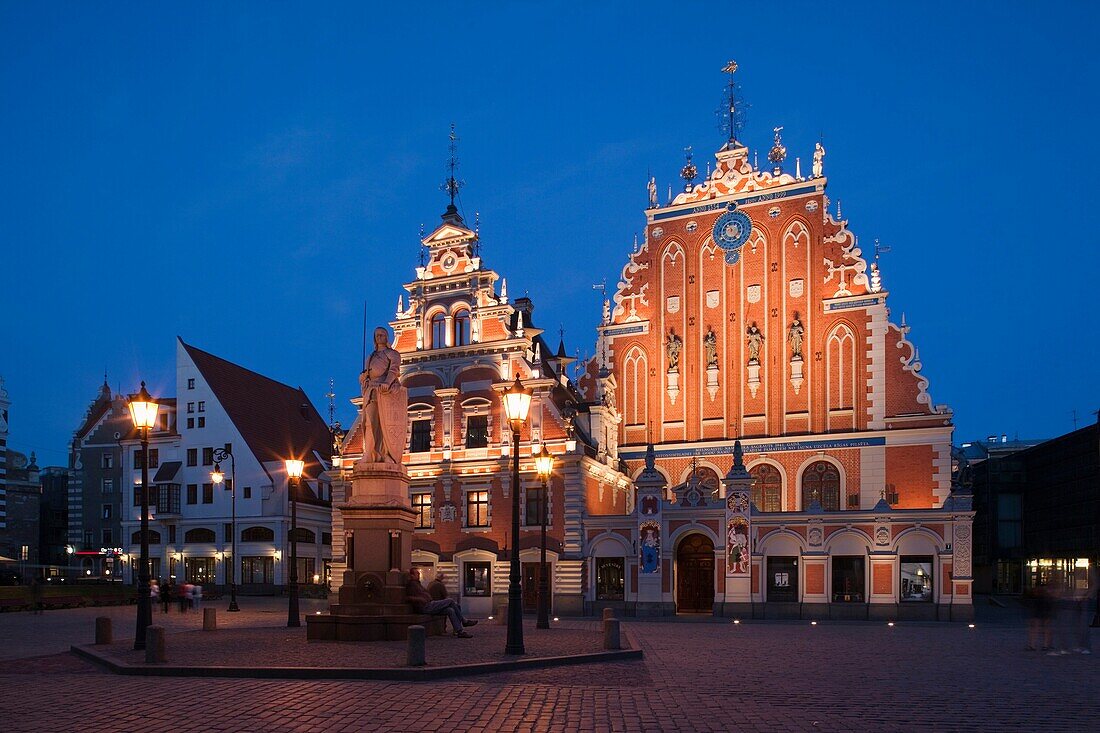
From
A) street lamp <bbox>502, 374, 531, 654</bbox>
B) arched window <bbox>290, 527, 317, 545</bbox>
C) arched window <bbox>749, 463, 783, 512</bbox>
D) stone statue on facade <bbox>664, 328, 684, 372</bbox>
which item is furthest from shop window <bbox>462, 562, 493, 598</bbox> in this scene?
street lamp <bbox>502, 374, 531, 654</bbox>

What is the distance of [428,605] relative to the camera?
69.2 feet

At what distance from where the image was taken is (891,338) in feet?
129

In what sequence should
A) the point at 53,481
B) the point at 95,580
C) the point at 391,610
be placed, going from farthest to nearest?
the point at 53,481, the point at 95,580, the point at 391,610

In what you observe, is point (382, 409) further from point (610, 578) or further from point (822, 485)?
point (822, 485)

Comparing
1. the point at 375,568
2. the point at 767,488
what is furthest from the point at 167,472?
the point at 375,568

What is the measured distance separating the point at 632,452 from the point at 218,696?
101 ft

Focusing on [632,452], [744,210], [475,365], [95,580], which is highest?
[744,210]

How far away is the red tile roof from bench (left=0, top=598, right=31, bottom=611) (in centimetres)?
1661

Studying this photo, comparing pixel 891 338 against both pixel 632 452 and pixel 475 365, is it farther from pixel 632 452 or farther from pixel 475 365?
pixel 475 365

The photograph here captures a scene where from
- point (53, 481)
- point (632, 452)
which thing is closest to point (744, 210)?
point (632, 452)

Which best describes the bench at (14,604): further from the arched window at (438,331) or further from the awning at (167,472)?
the arched window at (438,331)

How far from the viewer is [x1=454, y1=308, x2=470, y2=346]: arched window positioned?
4172cm

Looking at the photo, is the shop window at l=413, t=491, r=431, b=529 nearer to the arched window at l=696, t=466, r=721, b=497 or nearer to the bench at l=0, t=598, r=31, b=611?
the arched window at l=696, t=466, r=721, b=497

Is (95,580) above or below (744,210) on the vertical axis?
below
